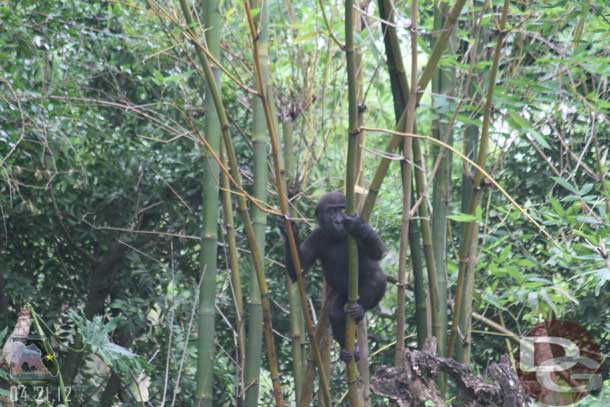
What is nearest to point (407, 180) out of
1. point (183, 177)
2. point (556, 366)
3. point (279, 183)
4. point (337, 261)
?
point (279, 183)

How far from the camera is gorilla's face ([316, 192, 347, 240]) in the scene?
3.89 metres

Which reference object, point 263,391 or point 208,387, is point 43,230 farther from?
point 208,387

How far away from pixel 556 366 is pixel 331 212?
1264mm

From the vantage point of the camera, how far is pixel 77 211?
17.1ft

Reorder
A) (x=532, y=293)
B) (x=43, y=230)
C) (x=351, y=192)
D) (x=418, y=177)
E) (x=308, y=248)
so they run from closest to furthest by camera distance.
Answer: (x=351, y=192) → (x=418, y=177) → (x=532, y=293) → (x=308, y=248) → (x=43, y=230)

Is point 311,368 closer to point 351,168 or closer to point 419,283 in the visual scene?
point 419,283

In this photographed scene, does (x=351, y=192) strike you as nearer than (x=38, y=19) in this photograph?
Yes

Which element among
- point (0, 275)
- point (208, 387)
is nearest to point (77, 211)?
point (0, 275)

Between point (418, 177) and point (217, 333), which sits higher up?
point (418, 177)

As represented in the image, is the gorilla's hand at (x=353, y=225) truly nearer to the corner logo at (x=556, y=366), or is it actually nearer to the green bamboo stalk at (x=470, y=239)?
the green bamboo stalk at (x=470, y=239)

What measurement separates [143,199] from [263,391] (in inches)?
58.7

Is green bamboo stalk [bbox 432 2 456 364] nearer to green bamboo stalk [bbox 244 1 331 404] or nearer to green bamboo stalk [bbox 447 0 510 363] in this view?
green bamboo stalk [bbox 447 0 510 363]

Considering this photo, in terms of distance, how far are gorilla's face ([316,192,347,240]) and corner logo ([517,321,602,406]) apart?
100 centimetres

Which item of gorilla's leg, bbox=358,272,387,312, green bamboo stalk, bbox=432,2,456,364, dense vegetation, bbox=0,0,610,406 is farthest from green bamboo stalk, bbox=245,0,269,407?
gorilla's leg, bbox=358,272,387,312
